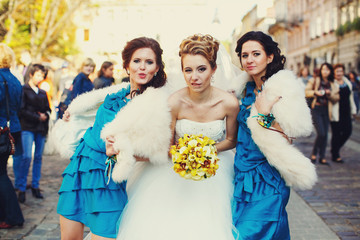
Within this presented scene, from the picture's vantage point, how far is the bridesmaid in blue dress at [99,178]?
3.15 metres

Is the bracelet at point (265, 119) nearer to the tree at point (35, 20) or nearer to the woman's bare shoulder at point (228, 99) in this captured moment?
the woman's bare shoulder at point (228, 99)

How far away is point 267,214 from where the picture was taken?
306 centimetres

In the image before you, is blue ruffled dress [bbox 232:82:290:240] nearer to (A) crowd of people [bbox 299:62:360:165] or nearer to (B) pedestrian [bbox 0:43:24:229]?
(B) pedestrian [bbox 0:43:24:229]

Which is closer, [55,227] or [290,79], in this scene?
[290,79]

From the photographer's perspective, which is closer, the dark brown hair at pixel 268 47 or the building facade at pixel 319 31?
the dark brown hair at pixel 268 47

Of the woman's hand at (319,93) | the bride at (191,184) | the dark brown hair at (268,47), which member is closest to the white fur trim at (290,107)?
the dark brown hair at (268,47)

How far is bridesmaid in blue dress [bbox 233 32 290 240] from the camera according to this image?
306cm

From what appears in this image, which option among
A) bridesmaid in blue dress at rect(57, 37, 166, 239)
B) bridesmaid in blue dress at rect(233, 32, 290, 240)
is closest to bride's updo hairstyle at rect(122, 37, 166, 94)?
bridesmaid in blue dress at rect(57, 37, 166, 239)

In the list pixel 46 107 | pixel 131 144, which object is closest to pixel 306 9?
pixel 46 107

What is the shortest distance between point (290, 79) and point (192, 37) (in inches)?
34.2

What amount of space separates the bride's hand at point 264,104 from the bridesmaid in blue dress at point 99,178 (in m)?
0.89

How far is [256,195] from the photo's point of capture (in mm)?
3137

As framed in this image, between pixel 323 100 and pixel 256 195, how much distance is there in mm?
6425

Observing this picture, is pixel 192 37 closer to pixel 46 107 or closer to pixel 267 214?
pixel 267 214
